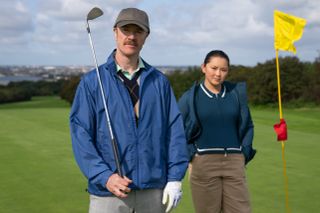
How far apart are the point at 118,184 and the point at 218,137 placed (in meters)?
1.83

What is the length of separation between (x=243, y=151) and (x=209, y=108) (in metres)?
0.49

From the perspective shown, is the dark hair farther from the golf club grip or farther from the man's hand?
the man's hand

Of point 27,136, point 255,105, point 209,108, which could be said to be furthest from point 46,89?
point 209,108

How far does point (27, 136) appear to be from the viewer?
13.6 metres

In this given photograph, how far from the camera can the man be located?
2871mm

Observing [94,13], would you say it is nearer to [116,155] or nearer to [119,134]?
[119,134]

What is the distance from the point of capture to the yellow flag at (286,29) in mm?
6402

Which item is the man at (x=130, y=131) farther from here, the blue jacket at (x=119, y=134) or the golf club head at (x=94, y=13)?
the golf club head at (x=94, y=13)

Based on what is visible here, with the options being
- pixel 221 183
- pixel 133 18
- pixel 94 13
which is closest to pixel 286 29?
pixel 221 183

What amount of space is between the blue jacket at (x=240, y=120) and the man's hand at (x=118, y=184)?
5.69 ft

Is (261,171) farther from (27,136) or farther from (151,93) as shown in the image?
(27,136)

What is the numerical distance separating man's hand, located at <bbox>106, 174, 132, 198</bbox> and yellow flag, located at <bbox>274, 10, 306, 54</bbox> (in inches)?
169

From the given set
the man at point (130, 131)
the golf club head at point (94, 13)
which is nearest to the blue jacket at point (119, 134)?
the man at point (130, 131)

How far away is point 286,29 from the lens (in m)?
6.51
